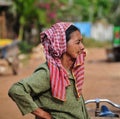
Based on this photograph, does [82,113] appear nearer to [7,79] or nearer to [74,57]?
[74,57]

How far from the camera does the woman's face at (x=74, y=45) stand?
3299 mm

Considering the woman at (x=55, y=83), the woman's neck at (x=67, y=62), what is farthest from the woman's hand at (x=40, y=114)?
the woman's neck at (x=67, y=62)

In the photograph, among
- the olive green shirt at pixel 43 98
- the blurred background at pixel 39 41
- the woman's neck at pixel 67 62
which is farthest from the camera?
the blurred background at pixel 39 41

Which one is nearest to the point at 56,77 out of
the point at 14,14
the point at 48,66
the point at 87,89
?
the point at 48,66

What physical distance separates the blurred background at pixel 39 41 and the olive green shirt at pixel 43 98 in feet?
15.5

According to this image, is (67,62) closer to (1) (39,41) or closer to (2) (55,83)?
(2) (55,83)

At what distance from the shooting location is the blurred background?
13.6 m

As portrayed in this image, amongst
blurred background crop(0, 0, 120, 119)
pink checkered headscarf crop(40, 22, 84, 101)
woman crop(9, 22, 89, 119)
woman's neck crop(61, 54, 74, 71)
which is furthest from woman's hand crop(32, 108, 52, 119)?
blurred background crop(0, 0, 120, 119)

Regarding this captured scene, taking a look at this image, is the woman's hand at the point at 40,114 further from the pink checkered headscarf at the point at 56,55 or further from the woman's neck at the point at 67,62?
the woman's neck at the point at 67,62

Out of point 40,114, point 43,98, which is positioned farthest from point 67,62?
point 40,114

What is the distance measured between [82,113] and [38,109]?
373 millimetres

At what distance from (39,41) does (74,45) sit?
26.3m

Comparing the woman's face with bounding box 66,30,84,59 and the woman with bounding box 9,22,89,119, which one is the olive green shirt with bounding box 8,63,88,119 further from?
the woman's face with bounding box 66,30,84,59

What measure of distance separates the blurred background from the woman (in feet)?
15.6
